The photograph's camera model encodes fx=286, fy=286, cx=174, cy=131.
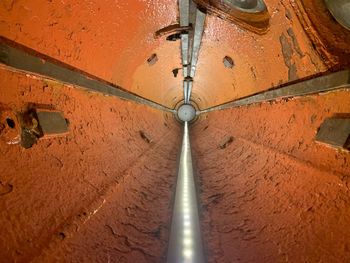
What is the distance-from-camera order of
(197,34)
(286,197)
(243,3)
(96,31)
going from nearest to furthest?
(286,197) < (96,31) < (243,3) < (197,34)

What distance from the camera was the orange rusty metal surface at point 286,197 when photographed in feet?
5.59

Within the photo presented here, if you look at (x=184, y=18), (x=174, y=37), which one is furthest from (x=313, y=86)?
(x=174, y=37)

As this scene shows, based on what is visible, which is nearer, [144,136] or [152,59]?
[144,136]

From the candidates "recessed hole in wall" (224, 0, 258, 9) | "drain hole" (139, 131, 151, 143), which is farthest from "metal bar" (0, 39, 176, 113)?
"recessed hole in wall" (224, 0, 258, 9)

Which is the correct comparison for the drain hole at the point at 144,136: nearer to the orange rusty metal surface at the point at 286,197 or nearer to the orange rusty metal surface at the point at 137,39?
the orange rusty metal surface at the point at 137,39

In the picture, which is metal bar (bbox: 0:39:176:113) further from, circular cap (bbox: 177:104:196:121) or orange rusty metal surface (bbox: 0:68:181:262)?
circular cap (bbox: 177:104:196:121)

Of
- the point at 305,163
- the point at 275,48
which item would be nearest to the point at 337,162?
the point at 305,163

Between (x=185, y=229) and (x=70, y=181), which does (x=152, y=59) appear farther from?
(x=70, y=181)

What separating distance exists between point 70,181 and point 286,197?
5.21 feet

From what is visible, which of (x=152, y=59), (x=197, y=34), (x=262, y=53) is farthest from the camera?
(x=152, y=59)

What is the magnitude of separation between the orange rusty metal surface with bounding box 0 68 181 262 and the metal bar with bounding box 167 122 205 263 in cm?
11

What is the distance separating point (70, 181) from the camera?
1946 mm

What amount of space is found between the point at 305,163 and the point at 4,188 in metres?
1.98

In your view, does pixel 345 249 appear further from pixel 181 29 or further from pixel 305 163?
pixel 181 29
